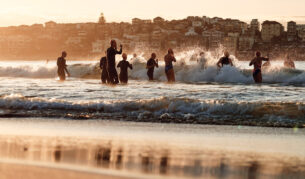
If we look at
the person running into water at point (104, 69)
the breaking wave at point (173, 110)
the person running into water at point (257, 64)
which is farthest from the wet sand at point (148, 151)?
the person running into water at point (257, 64)

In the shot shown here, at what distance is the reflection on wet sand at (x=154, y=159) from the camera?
18.0ft

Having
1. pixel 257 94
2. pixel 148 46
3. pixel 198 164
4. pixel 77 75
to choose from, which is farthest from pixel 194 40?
pixel 198 164

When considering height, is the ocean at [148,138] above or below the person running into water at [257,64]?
below

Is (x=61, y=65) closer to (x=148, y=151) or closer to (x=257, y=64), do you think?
(x=257, y=64)

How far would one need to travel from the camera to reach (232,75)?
3000 cm

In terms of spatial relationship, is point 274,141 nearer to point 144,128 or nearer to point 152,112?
point 144,128

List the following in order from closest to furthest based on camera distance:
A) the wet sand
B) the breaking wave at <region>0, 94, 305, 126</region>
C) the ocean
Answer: the wet sand < the ocean < the breaking wave at <region>0, 94, 305, 126</region>

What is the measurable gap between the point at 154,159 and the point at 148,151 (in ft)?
1.79

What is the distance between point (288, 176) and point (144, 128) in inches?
169

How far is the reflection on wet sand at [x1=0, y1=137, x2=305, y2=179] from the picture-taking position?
548cm

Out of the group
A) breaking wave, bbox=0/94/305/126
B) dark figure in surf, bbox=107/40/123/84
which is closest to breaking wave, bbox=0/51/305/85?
dark figure in surf, bbox=107/40/123/84

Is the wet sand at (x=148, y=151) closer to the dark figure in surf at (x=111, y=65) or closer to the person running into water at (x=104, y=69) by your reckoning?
the dark figure in surf at (x=111, y=65)

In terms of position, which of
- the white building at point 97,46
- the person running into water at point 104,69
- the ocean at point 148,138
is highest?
the white building at point 97,46

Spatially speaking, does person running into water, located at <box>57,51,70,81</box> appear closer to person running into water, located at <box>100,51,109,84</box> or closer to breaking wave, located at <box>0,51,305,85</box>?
person running into water, located at <box>100,51,109,84</box>
